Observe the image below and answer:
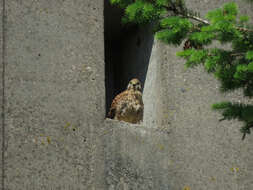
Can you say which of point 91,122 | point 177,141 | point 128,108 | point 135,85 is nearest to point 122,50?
point 135,85

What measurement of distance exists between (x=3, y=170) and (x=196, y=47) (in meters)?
1.86

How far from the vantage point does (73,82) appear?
534 cm

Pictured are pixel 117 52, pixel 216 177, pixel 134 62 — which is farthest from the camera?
pixel 117 52

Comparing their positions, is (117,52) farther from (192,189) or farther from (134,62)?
(192,189)

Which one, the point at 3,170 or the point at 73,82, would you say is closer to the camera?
the point at 3,170

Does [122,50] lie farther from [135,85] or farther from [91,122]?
[91,122]

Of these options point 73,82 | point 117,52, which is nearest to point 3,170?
point 73,82

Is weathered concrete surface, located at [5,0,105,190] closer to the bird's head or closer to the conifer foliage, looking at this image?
the bird's head

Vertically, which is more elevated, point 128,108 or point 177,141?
point 128,108

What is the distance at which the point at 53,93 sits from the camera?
5.20m

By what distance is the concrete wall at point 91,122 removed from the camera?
4.98 meters

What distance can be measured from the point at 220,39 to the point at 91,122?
1900mm

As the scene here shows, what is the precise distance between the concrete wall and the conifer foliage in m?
1.42

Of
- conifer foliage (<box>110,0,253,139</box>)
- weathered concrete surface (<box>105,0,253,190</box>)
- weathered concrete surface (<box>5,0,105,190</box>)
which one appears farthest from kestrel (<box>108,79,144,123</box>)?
conifer foliage (<box>110,0,253,139</box>)
